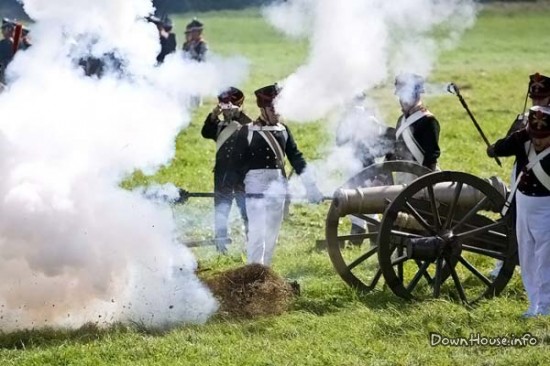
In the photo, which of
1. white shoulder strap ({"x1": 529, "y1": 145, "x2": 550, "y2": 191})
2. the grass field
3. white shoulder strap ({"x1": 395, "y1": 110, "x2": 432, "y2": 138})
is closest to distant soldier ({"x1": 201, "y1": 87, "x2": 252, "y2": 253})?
the grass field

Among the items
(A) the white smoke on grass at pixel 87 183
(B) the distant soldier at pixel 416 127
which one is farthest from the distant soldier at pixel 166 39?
(B) the distant soldier at pixel 416 127

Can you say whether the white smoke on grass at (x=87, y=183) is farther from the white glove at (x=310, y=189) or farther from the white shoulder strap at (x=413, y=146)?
the white shoulder strap at (x=413, y=146)

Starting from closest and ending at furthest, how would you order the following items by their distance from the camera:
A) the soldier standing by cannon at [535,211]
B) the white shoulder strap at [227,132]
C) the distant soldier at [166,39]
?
the soldier standing by cannon at [535,211] → the white shoulder strap at [227,132] → the distant soldier at [166,39]

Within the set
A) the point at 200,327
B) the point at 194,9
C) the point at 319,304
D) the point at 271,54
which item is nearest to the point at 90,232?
the point at 200,327

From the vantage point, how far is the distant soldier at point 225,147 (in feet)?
35.1

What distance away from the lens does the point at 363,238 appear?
372 inches

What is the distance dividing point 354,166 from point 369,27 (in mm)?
1643

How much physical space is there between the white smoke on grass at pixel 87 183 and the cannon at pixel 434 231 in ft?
4.22

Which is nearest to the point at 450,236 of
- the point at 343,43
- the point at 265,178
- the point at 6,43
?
the point at 265,178

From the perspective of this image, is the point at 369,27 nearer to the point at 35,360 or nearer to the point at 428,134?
the point at 428,134

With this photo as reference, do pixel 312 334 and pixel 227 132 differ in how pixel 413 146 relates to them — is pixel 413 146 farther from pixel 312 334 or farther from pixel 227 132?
pixel 312 334

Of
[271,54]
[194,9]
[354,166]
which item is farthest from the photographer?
[194,9]

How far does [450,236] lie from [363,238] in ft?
3.00

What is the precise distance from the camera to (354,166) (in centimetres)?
1153
